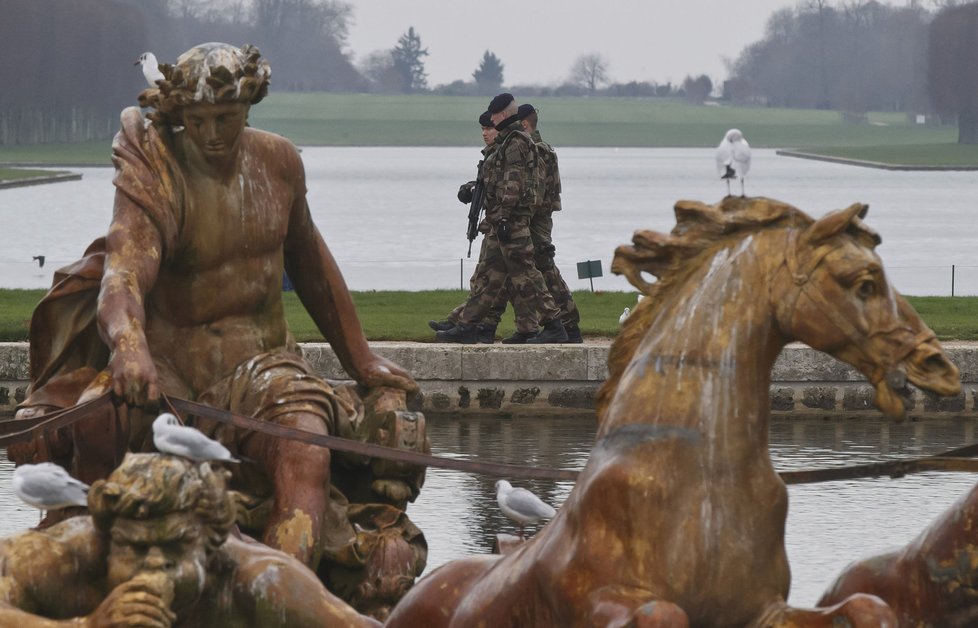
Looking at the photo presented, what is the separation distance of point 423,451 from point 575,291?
38.5 feet

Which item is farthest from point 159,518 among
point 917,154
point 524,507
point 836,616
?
point 917,154

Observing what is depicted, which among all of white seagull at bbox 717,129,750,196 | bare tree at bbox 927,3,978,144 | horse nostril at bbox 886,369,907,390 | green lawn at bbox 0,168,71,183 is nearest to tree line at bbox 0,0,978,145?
bare tree at bbox 927,3,978,144

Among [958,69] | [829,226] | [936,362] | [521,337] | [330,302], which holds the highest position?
[958,69]

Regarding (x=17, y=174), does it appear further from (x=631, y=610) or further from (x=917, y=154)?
(x=631, y=610)

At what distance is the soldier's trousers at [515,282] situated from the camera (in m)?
14.1

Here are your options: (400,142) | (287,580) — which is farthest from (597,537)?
(400,142)

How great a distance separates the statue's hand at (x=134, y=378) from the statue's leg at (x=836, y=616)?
1.87 metres

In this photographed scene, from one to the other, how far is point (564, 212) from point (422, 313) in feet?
85.8

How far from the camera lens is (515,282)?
46.9 feet

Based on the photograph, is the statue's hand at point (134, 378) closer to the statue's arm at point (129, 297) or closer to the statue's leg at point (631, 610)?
the statue's arm at point (129, 297)

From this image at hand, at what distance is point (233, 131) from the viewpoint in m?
6.23

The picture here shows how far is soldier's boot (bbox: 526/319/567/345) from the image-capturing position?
1402cm

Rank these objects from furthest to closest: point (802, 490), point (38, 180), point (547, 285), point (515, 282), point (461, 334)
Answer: point (38, 180) < point (547, 285) < point (515, 282) < point (461, 334) < point (802, 490)

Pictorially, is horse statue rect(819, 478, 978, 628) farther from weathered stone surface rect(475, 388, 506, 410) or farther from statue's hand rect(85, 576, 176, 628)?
weathered stone surface rect(475, 388, 506, 410)
